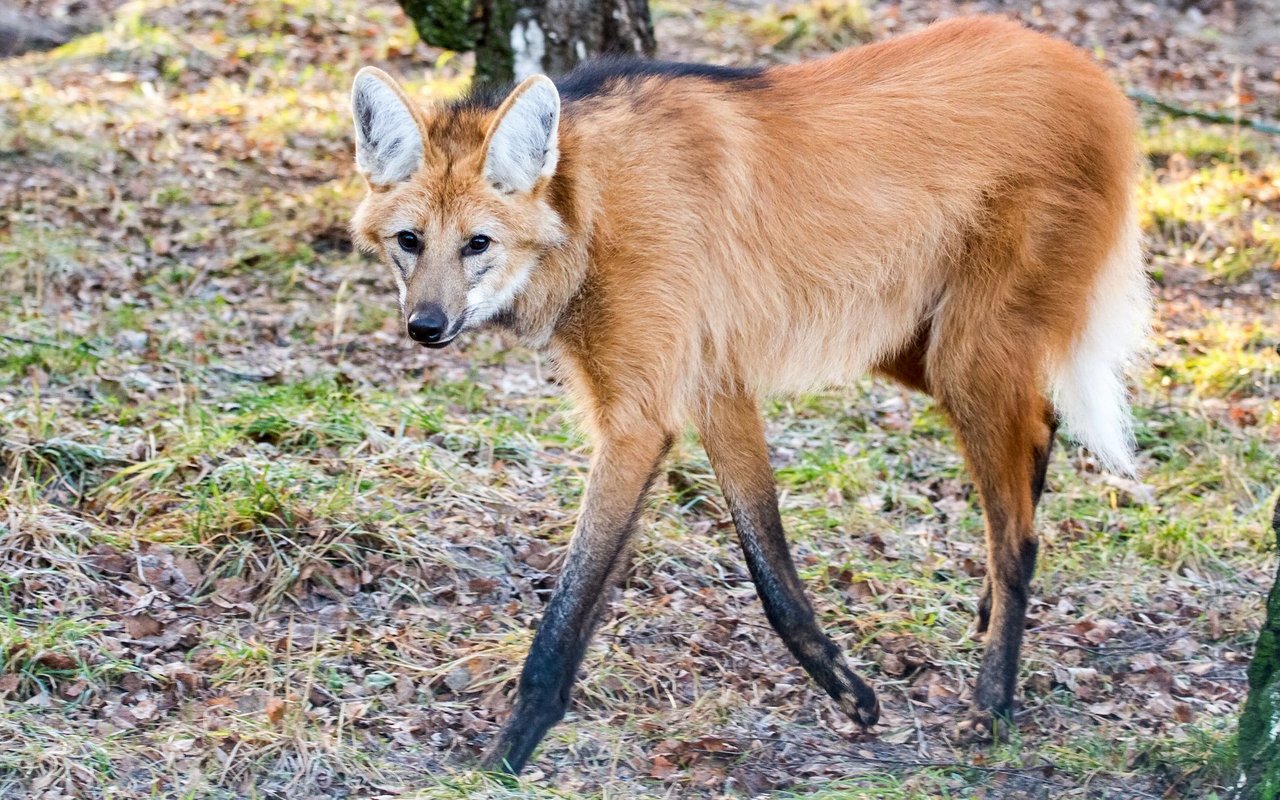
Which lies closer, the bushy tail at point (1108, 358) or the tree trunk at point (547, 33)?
the bushy tail at point (1108, 358)

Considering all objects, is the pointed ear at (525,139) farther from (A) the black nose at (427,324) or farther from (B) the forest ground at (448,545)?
(B) the forest ground at (448,545)

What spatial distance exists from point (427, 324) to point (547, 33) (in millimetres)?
2840

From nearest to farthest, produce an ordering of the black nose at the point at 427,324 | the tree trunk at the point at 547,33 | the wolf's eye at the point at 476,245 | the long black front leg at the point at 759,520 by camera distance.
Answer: the black nose at the point at 427,324, the wolf's eye at the point at 476,245, the long black front leg at the point at 759,520, the tree trunk at the point at 547,33

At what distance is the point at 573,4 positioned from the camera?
5355 millimetres

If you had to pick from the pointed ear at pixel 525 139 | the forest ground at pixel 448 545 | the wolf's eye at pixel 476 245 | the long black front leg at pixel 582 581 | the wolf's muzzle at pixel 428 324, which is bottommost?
the forest ground at pixel 448 545

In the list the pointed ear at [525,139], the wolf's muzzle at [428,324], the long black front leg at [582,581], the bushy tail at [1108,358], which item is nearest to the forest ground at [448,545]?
the long black front leg at [582,581]

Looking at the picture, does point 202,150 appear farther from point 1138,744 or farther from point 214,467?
point 1138,744

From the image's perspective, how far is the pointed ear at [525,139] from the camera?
294cm

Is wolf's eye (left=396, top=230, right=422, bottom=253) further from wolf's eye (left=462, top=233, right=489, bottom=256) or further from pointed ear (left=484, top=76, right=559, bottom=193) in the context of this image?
pointed ear (left=484, top=76, right=559, bottom=193)

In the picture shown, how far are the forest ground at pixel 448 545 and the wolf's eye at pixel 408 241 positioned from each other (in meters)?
1.05

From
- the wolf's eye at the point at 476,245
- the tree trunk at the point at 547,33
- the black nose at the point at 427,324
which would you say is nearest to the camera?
the black nose at the point at 427,324

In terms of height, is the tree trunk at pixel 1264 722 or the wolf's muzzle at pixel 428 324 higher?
the wolf's muzzle at pixel 428 324

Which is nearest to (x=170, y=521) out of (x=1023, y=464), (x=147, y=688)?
Result: (x=147, y=688)

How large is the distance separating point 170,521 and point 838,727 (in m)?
2.02
